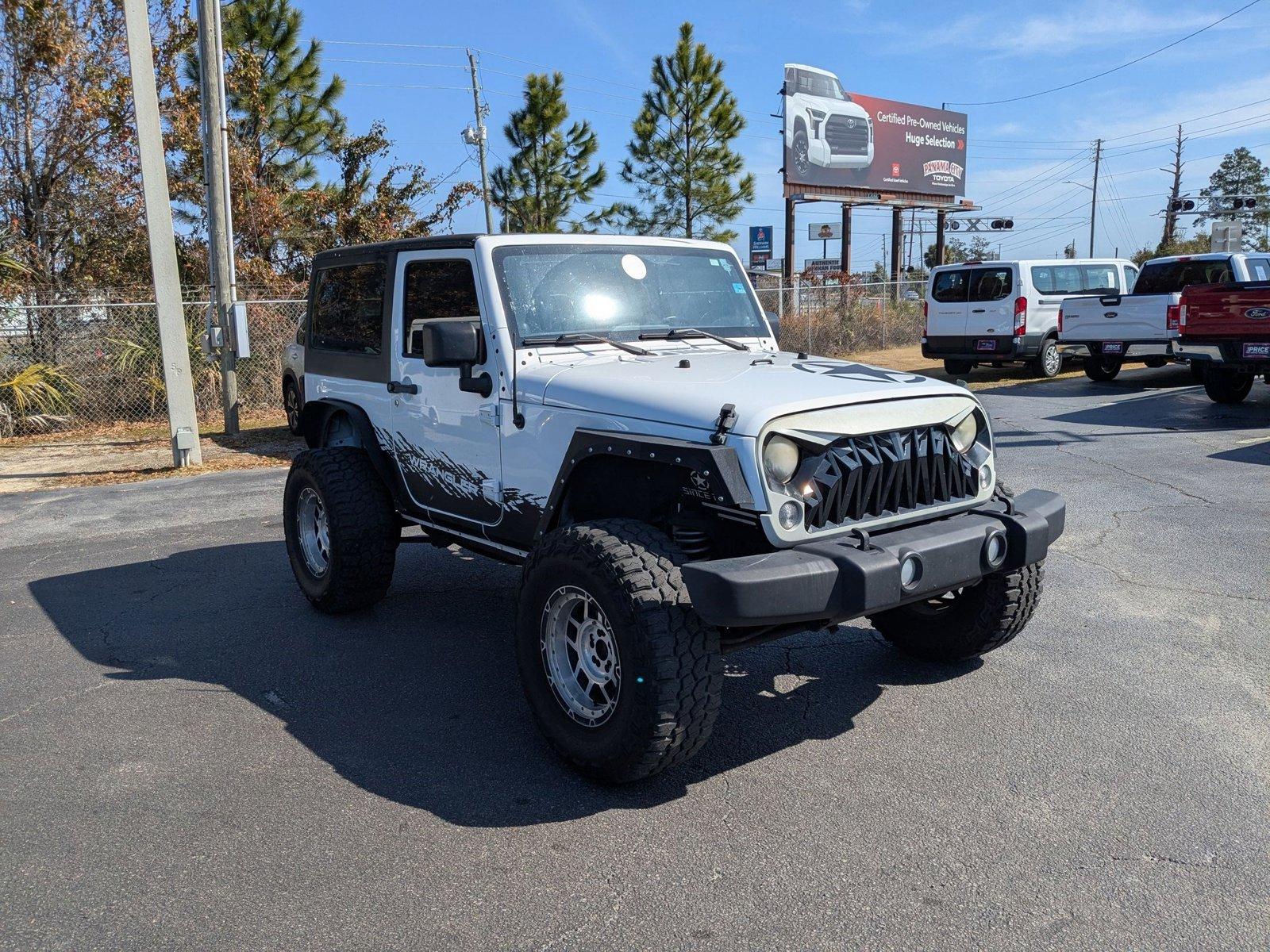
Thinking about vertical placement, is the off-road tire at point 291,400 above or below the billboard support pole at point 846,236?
below

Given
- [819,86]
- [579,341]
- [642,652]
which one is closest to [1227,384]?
[579,341]

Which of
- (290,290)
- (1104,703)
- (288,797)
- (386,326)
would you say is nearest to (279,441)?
(290,290)

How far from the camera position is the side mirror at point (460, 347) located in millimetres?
4367

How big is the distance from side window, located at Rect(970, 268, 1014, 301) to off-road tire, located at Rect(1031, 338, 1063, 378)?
111cm

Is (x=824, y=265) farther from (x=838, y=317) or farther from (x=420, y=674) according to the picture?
(x=420, y=674)

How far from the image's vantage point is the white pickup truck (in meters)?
15.4

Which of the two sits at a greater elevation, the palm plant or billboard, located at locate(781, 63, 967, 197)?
billboard, located at locate(781, 63, 967, 197)

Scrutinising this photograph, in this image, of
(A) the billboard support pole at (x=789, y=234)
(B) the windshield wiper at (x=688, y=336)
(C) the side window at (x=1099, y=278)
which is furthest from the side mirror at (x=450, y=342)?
(A) the billboard support pole at (x=789, y=234)

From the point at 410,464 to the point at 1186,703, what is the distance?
374 centimetres

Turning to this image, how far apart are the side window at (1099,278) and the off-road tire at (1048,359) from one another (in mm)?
1327

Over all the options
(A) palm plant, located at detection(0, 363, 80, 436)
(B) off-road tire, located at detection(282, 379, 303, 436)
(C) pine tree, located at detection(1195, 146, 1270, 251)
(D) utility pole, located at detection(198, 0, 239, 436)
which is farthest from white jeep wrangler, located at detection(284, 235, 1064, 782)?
(C) pine tree, located at detection(1195, 146, 1270, 251)

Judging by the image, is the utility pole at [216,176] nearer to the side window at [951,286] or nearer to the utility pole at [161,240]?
the utility pole at [161,240]

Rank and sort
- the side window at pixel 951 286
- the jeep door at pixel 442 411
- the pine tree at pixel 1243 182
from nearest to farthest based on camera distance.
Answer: the jeep door at pixel 442 411
the side window at pixel 951 286
the pine tree at pixel 1243 182

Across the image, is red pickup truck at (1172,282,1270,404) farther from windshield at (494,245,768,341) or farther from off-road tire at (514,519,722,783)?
off-road tire at (514,519,722,783)
